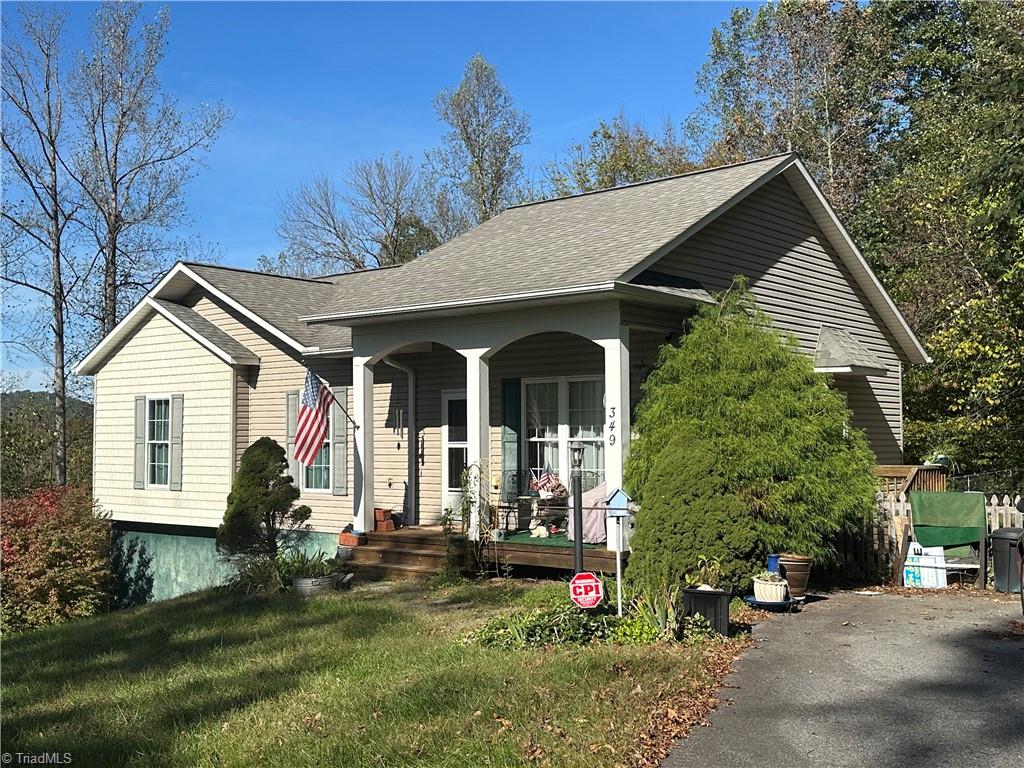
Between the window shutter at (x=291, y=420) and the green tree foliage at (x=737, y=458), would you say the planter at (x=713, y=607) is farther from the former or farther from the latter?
the window shutter at (x=291, y=420)

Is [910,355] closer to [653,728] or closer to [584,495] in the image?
[584,495]

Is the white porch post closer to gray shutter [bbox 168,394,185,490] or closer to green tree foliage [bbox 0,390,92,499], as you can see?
gray shutter [bbox 168,394,185,490]

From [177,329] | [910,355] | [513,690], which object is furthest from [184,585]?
[910,355]

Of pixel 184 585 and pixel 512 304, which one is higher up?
Answer: pixel 512 304

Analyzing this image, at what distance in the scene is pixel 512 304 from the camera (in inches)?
481

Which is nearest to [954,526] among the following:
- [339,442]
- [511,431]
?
[511,431]

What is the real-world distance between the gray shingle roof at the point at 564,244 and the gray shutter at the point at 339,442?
1.97 m

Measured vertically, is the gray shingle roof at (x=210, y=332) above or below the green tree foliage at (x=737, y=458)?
above

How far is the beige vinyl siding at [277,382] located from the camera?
1670cm

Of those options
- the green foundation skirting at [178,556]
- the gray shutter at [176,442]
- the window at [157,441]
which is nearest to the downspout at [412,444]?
the green foundation skirting at [178,556]

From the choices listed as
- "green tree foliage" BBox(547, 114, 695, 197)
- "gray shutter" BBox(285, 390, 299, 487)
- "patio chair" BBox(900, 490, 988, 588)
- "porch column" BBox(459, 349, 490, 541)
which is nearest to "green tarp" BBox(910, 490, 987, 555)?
"patio chair" BBox(900, 490, 988, 588)

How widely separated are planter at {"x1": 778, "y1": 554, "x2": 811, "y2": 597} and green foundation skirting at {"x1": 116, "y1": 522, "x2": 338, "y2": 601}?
10.9m

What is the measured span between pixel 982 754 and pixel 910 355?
14.7 meters

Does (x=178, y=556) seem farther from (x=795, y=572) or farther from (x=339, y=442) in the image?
(x=795, y=572)
